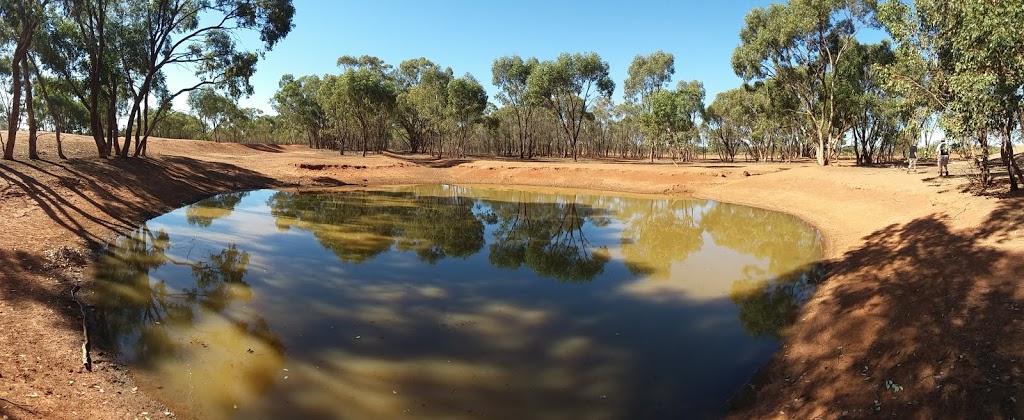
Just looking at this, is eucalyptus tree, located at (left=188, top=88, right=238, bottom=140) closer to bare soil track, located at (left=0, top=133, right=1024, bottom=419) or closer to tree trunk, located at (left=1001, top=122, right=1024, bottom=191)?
bare soil track, located at (left=0, top=133, right=1024, bottom=419)

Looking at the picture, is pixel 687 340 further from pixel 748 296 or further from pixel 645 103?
pixel 645 103

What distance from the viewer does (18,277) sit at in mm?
9562

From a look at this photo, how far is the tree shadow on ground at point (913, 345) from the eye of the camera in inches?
229

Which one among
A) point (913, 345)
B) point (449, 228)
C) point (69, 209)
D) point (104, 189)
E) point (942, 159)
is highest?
point (942, 159)

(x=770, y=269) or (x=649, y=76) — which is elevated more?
(x=649, y=76)

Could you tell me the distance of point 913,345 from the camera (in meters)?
7.14

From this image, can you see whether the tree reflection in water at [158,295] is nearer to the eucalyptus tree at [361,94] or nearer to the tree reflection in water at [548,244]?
the tree reflection in water at [548,244]

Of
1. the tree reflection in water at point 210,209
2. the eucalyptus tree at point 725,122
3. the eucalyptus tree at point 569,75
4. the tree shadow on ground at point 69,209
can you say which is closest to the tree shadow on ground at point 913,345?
the tree shadow on ground at point 69,209

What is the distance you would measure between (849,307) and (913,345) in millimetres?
2652

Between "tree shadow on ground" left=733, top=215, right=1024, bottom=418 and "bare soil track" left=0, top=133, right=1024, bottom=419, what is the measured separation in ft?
0.08

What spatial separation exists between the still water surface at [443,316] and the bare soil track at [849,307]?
66 centimetres

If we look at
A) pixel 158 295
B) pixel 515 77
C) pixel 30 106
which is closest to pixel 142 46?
pixel 30 106

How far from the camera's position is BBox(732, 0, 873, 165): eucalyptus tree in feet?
107

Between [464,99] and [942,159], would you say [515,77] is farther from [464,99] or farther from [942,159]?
[942,159]
